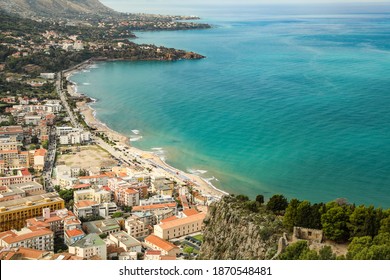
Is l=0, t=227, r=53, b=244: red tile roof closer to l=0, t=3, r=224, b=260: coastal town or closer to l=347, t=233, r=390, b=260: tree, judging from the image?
l=0, t=3, r=224, b=260: coastal town

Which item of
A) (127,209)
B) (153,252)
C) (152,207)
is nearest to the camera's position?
(153,252)

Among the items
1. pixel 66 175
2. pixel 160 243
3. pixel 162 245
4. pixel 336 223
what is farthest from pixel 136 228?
pixel 336 223

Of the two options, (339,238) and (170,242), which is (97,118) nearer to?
(170,242)

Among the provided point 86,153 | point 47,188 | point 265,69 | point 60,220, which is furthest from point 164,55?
point 60,220

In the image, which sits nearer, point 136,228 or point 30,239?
point 30,239

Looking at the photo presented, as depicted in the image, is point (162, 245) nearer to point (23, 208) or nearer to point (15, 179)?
point (23, 208)

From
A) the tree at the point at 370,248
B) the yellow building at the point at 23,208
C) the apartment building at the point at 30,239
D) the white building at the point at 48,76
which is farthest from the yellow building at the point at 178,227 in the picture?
the white building at the point at 48,76
